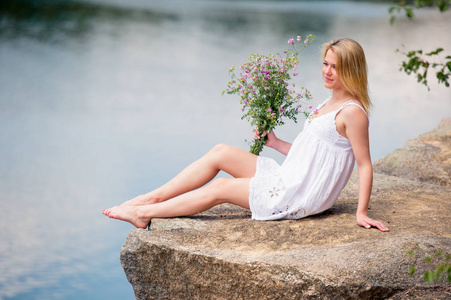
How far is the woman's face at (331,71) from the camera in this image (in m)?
3.31

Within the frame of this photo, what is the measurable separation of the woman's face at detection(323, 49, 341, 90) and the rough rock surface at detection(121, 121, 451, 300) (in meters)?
0.81

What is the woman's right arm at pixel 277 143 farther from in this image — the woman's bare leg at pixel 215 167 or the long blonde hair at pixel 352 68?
the long blonde hair at pixel 352 68

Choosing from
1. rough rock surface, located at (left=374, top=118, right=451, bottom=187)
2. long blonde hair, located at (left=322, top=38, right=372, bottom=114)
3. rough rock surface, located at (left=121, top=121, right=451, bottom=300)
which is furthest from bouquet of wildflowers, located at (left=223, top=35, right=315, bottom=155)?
rough rock surface, located at (left=374, top=118, right=451, bottom=187)

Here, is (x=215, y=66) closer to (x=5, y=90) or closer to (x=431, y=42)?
(x=5, y=90)

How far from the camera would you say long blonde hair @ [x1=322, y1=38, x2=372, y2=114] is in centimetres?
326

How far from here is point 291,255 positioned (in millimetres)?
2900

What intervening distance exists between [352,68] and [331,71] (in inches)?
4.9

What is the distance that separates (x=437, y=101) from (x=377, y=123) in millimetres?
1879

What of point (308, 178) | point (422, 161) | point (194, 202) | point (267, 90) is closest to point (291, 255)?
point (308, 178)

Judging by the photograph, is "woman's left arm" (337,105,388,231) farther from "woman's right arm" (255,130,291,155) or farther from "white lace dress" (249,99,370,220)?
"woman's right arm" (255,130,291,155)

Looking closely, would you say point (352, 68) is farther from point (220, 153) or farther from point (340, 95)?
point (220, 153)

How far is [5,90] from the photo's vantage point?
9547 mm

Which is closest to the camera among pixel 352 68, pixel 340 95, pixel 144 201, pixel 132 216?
pixel 352 68

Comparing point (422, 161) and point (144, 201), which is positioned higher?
point (144, 201)
